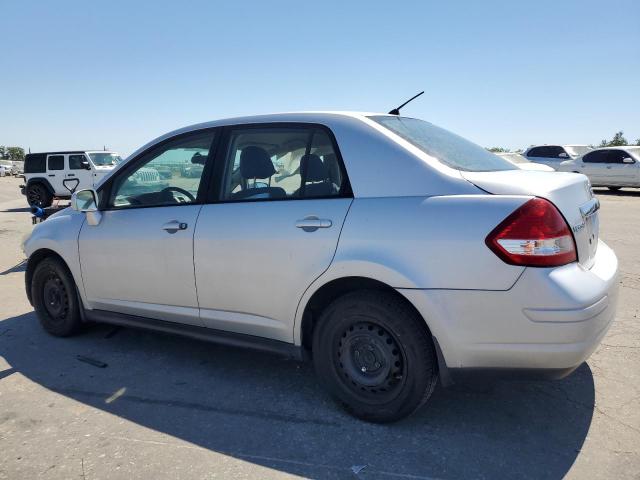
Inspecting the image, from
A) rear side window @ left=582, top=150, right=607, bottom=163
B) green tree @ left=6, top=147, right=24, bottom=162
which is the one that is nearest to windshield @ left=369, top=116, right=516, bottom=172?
rear side window @ left=582, top=150, right=607, bottom=163

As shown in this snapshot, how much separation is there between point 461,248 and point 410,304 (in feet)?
1.41

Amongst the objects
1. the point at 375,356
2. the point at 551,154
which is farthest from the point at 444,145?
the point at 551,154

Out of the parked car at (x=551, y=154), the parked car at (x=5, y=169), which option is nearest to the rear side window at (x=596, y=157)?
the parked car at (x=551, y=154)

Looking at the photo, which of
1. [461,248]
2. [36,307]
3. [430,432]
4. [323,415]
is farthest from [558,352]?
[36,307]

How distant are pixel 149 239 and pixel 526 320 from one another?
2.50 metres

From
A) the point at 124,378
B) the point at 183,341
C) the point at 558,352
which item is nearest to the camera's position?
the point at 558,352

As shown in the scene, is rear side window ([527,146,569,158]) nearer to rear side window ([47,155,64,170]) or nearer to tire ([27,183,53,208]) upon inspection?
rear side window ([47,155,64,170])

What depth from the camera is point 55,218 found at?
173 inches

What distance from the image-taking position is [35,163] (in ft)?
59.5

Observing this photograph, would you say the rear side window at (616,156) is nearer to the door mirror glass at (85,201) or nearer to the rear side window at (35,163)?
the door mirror glass at (85,201)

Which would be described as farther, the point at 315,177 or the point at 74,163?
the point at 74,163

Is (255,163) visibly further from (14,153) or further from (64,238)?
(14,153)

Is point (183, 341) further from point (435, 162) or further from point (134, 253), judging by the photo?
point (435, 162)

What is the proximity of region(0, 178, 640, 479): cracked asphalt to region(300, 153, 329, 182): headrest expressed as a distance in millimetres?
1373
